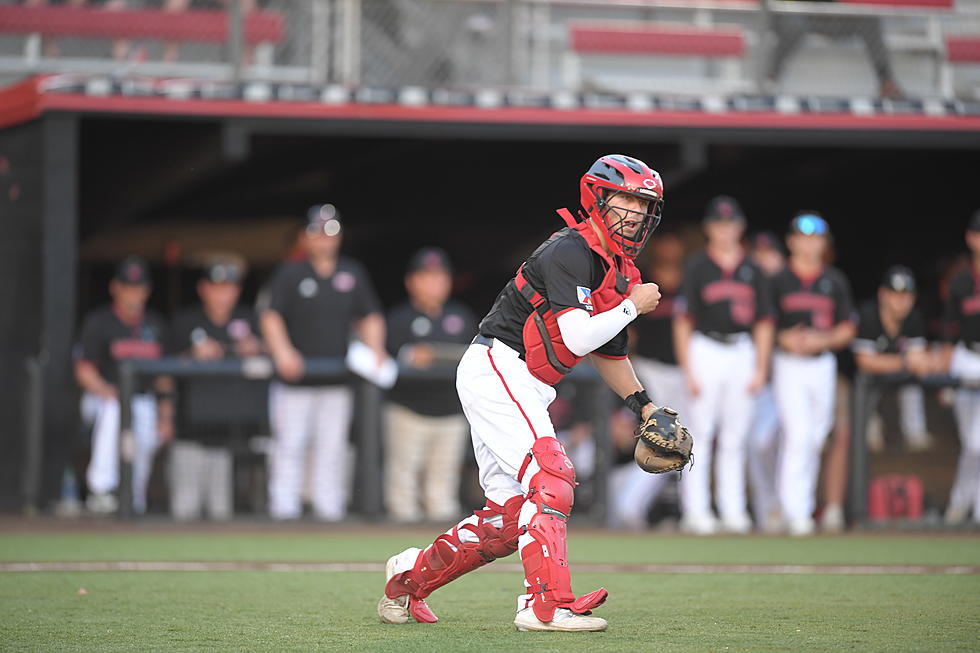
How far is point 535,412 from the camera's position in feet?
17.3

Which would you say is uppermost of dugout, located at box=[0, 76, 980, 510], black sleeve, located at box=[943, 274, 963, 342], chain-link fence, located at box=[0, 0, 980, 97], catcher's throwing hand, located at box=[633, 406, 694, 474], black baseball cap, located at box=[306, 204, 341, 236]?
chain-link fence, located at box=[0, 0, 980, 97]

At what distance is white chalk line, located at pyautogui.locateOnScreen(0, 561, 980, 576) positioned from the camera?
7.46 m

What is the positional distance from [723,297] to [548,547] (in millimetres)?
5420

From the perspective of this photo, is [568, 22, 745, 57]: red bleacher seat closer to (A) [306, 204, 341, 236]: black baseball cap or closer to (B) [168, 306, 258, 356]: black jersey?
(A) [306, 204, 341, 236]: black baseball cap

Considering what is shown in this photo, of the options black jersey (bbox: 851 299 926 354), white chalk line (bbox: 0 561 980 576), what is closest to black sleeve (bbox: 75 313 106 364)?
white chalk line (bbox: 0 561 980 576)

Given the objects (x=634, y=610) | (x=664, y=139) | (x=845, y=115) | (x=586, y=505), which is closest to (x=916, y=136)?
(x=845, y=115)

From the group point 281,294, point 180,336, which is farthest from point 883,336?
point 180,336

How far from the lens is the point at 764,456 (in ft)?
35.4

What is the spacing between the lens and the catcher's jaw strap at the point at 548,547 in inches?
197

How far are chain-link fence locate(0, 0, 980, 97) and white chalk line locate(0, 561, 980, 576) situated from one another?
5019mm

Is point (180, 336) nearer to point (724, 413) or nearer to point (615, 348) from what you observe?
point (724, 413)

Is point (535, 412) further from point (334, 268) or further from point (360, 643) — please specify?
point (334, 268)

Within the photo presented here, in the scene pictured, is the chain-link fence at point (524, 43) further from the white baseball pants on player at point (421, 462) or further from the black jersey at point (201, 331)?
the white baseball pants on player at point (421, 462)

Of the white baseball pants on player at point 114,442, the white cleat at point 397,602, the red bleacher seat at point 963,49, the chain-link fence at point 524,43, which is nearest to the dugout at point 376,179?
the white baseball pants on player at point 114,442
